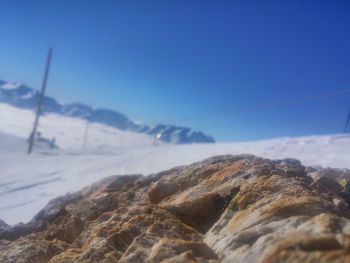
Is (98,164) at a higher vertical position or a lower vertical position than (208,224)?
lower

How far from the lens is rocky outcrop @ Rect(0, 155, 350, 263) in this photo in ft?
15.1

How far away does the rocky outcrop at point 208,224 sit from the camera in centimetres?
459

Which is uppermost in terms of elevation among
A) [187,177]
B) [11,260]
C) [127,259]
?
[187,177]

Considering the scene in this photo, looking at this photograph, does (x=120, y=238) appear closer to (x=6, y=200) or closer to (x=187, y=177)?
(x=187, y=177)

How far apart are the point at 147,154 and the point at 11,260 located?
21.8m

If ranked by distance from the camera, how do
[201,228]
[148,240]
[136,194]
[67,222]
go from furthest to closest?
[136,194]
[67,222]
[201,228]
[148,240]

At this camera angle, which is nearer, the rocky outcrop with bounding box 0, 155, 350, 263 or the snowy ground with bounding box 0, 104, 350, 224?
the rocky outcrop with bounding box 0, 155, 350, 263

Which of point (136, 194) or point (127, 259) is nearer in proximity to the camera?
point (127, 259)

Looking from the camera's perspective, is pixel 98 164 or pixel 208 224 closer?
pixel 208 224

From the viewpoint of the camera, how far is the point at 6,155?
113ft

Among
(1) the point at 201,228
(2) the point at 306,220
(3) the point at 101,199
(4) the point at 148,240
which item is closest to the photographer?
(2) the point at 306,220

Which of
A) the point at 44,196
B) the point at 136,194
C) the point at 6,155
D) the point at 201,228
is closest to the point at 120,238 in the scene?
the point at 201,228

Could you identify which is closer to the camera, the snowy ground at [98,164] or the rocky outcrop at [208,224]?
the rocky outcrop at [208,224]

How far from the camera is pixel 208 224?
23.4 feet
